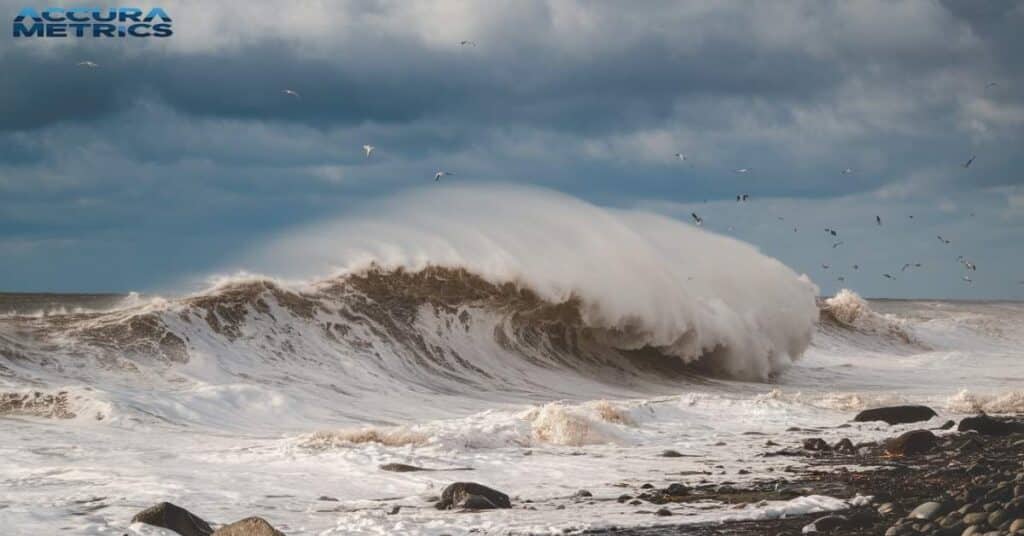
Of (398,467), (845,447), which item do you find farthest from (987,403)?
(398,467)

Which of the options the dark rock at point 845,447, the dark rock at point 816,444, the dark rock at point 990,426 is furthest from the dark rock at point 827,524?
the dark rock at point 990,426

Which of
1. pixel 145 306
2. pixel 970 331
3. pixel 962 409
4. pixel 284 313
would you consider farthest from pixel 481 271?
pixel 970 331

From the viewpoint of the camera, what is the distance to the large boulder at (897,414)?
16.2 m

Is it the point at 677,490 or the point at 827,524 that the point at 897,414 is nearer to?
the point at 677,490

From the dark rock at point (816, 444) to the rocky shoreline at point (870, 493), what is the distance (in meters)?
0.01

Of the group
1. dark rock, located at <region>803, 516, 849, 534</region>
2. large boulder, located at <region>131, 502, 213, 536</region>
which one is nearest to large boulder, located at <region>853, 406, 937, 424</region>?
dark rock, located at <region>803, 516, 849, 534</region>

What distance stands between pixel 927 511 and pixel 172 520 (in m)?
5.40

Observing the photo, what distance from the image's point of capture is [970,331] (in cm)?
4869

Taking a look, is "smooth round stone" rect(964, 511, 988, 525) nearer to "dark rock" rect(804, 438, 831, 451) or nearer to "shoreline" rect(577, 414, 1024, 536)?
"shoreline" rect(577, 414, 1024, 536)

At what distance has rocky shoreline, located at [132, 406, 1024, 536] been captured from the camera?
7973mm

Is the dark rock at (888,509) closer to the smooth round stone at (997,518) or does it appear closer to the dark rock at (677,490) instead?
the smooth round stone at (997,518)

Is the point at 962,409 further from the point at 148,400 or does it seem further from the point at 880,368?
the point at 880,368

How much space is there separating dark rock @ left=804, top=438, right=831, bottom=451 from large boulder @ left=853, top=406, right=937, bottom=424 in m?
3.00

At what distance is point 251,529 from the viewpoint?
23.2 feet
